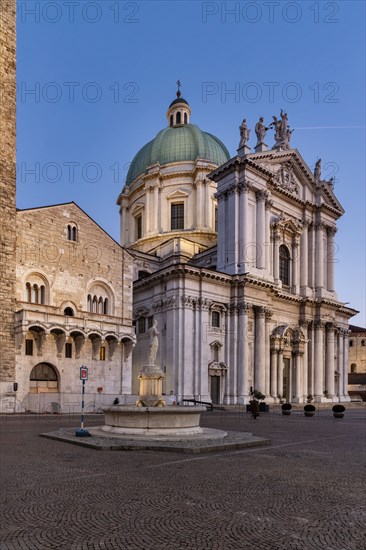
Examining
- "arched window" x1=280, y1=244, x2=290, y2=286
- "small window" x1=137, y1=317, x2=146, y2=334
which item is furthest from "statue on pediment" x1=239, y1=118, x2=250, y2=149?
"small window" x1=137, y1=317, x2=146, y2=334

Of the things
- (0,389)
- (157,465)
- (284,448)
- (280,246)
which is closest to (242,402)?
(280,246)

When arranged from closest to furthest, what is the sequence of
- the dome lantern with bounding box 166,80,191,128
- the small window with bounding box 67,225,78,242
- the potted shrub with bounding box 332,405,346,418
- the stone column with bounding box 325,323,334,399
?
the potted shrub with bounding box 332,405,346,418 < the small window with bounding box 67,225,78,242 < the stone column with bounding box 325,323,334,399 < the dome lantern with bounding box 166,80,191,128

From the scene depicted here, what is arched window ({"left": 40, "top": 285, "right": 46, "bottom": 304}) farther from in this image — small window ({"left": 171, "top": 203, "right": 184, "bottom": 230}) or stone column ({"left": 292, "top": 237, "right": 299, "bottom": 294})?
stone column ({"left": 292, "top": 237, "right": 299, "bottom": 294})

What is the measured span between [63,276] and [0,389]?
30.1 feet

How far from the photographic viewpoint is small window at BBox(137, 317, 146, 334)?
1983 inches

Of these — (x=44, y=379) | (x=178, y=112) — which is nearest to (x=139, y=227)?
(x=178, y=112)

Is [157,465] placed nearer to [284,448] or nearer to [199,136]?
[284,448]

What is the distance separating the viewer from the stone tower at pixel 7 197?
32.3m

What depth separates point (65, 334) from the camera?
3456cm

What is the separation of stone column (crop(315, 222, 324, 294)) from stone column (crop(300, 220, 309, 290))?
1.42 metres

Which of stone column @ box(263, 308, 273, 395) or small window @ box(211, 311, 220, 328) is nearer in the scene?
small window @ box(211, 311, 220, 328)

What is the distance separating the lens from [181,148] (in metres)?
64.9

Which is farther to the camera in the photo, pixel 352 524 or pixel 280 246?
pixel 280 246

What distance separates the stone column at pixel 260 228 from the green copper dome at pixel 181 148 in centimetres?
1511
